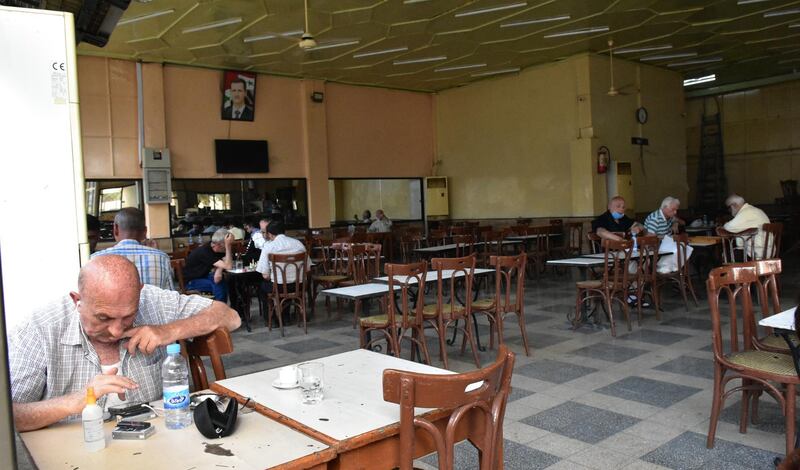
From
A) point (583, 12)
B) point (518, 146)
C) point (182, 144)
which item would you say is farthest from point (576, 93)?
point (182, 144)

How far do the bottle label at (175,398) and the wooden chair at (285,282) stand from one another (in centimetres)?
450

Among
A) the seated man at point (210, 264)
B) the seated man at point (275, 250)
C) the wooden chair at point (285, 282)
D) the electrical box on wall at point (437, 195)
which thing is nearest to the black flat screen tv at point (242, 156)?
the electrical box on wall at point (437, 195)

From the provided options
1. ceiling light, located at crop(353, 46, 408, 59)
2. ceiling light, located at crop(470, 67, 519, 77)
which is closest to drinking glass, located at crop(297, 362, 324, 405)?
ceiling light, located at crop(353, 46, 408, 59)

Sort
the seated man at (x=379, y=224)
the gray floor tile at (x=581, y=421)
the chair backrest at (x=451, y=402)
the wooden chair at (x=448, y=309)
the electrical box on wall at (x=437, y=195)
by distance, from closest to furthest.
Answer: the chair backrest at (x=451, y=402) → the gray floor tile at (x=581, y=421) → the wooden chair at (x=448, y=309) → the seated man at (x=379, y=224) → the electrical box on wall at (x=437, y=195)

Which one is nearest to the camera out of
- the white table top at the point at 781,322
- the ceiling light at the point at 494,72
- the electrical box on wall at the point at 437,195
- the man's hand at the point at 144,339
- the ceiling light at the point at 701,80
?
the man's hand at the point at 144,339

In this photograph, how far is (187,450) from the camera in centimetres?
147

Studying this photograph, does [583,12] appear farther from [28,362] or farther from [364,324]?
[28,362]

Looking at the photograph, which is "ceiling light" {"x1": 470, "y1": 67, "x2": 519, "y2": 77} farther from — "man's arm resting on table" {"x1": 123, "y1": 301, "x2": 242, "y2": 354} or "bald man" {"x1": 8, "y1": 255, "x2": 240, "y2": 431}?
"bald man" {"x1": 8, "y1": 255, "x2": 240, "y2": 431}

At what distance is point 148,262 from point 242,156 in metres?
7.78

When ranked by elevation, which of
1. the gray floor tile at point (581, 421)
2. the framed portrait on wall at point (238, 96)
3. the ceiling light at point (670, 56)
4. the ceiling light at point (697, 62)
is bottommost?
the gray floor tile at point (581, 421)

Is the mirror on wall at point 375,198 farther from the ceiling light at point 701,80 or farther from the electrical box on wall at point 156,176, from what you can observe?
the ceiling light at point 701,80

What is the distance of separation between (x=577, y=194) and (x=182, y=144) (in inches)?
290

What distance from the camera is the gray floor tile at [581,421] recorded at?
10.7ft

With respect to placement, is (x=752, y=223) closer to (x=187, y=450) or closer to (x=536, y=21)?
(x=536, y=21)
